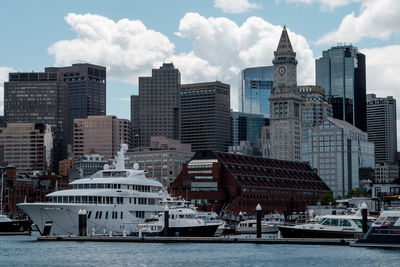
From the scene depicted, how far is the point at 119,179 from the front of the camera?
117000 mm

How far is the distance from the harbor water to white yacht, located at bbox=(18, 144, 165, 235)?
697 cm

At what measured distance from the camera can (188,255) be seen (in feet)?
299

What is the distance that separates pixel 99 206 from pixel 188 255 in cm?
2576

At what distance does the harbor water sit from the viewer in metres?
83.3

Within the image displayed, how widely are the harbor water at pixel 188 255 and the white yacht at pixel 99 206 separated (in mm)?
6974

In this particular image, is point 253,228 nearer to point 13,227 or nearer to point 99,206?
point 13,227

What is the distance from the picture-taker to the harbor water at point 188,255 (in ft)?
273

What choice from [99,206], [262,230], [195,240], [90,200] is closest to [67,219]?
[90,200]

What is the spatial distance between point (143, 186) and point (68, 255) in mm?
30871

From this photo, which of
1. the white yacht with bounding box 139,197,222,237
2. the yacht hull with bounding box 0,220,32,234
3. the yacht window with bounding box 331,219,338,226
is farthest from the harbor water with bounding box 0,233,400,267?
the yacht hull with bounding box 0,220,32,234

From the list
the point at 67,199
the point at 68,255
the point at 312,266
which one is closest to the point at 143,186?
the point at 67,199

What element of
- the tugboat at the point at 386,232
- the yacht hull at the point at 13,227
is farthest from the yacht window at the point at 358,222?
the yacht hull at the point at 13,227

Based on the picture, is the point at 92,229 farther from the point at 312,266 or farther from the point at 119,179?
the point at 312,266

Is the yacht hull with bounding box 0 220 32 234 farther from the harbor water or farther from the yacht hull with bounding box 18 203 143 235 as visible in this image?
the harbor water
